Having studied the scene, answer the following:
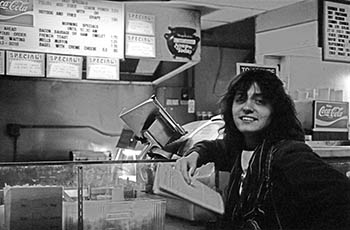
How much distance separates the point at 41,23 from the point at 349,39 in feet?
7.28

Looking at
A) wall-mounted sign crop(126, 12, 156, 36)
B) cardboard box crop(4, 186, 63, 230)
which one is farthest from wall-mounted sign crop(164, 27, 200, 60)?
cardboard box crop(4, 186, 63, 230)

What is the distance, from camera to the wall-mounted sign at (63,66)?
380 cm

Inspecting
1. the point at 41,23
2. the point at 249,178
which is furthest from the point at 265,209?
the point at 41,23

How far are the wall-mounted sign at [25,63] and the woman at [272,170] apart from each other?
81.6 inches

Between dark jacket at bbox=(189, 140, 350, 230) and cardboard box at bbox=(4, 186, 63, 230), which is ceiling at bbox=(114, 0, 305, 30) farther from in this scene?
cardboard box at bbox=(4, 186, 63, 230)

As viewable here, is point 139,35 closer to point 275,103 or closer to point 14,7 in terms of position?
point 14,7

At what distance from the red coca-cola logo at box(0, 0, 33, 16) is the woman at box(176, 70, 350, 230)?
1.95 metres

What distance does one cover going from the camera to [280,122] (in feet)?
6.35

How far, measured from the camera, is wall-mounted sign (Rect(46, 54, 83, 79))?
3.80 m

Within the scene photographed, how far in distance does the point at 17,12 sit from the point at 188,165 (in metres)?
2.07

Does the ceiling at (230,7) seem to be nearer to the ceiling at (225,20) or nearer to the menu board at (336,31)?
the ceiling at (225,20)

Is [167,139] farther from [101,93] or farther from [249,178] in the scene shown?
[101,93]

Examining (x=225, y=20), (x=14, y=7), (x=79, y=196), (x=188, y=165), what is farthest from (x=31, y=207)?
(x=225, y=20)

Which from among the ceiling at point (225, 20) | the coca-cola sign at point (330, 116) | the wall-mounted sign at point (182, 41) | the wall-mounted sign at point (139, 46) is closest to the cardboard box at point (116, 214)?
the ceiling at point (225, 20)
